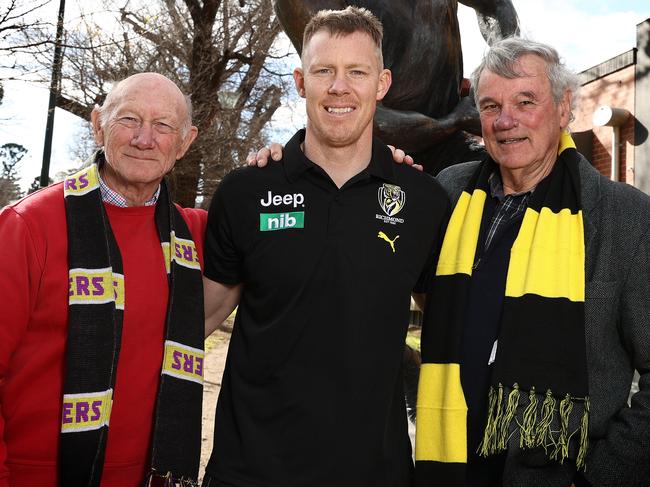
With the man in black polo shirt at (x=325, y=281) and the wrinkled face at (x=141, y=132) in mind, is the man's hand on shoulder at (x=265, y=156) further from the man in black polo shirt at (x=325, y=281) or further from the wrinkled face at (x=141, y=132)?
the wrinkled face at (x=141, y=132)

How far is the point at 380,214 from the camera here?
2.15 m

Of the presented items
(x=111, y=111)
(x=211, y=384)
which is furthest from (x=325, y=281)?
(x=211, y=384)

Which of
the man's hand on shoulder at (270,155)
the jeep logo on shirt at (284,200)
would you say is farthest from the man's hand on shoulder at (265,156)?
the jeep logo on shirt at (284,200)

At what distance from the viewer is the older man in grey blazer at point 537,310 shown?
196 centimetres

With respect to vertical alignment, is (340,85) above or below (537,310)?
above

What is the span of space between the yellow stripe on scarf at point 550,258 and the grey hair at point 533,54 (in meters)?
0.41

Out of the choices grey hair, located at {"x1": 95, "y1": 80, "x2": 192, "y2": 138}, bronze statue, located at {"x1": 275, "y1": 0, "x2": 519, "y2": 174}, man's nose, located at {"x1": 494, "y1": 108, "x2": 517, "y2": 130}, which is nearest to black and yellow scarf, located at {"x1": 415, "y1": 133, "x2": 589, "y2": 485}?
man's nose, located at {"x1": 494, "y1": 108, "x2": 517, "y2": 130}

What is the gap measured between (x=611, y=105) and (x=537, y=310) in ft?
37.3

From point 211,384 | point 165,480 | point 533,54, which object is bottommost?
point 211,384

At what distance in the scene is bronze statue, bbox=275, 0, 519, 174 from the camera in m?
3.76

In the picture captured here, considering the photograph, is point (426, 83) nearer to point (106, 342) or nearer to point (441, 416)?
point (441, 416)

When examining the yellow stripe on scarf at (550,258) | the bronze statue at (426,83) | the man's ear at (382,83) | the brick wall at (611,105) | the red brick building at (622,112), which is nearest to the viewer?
the yellow stripe on scarf at (550,258)

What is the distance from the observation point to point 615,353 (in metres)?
2.01

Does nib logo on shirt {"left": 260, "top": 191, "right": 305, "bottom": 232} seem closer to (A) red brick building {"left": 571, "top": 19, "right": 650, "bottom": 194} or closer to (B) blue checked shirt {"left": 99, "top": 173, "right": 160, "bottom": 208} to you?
(B) blue checked shirt {"left": 99, "top": 173, "right": 160, "bottom": 208}
